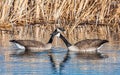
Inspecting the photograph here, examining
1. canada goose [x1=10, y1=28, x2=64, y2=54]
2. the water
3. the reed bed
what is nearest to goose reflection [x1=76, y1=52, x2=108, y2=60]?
the water

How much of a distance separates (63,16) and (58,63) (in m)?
8.50

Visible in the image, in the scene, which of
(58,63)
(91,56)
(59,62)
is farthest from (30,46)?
(58,63)

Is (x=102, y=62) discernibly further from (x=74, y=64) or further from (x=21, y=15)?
(x=21, y=15)

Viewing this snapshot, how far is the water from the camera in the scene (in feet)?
37.6

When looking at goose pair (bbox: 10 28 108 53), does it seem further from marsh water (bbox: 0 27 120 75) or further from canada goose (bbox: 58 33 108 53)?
marsh water (bbox: 0 27 120 75)

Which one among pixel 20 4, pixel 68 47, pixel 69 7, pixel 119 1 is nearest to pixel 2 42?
pixel 68 47

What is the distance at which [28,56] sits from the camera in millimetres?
13945

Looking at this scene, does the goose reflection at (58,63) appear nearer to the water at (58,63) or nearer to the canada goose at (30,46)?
the water at (58,63)

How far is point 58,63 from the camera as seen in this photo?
12.8 meters

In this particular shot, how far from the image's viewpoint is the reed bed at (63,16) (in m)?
19.5

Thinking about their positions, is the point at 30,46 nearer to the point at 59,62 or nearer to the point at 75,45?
the point at 75,45

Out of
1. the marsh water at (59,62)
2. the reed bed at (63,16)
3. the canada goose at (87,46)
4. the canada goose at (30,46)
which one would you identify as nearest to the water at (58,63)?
the marsh water at (59,62)

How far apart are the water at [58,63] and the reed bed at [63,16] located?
4476 millimetres

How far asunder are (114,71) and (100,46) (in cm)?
389
